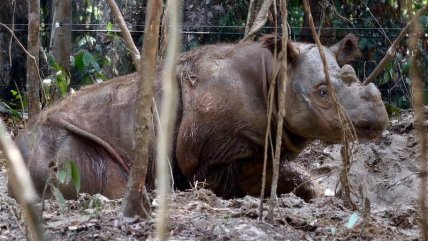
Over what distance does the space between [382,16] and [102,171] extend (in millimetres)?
6344

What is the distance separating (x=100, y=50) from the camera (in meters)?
11.1

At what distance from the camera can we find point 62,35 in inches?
399

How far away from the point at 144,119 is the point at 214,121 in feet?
8.50

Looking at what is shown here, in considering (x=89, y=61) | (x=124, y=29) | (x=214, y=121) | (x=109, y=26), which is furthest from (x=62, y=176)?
(x=109, y=26)

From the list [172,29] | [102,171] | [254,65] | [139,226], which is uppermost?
[172,29]

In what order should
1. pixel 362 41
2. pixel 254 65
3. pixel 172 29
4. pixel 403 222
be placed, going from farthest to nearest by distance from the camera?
1. pixel 362 41
2. pixel 254 65
3. pixel 403 222
4. pixel 172 29

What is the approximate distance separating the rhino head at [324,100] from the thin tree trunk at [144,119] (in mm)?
2283

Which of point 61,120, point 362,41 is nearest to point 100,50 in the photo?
point 362,41

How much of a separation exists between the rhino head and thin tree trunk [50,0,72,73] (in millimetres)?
4235

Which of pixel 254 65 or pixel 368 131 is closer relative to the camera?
pixel 368 131

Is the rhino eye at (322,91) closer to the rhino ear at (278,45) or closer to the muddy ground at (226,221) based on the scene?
the rhino ear at (278,45)

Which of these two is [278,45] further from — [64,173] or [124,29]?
[124,29]

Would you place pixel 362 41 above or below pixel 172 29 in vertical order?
below

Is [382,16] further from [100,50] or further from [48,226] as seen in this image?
[48,226]
